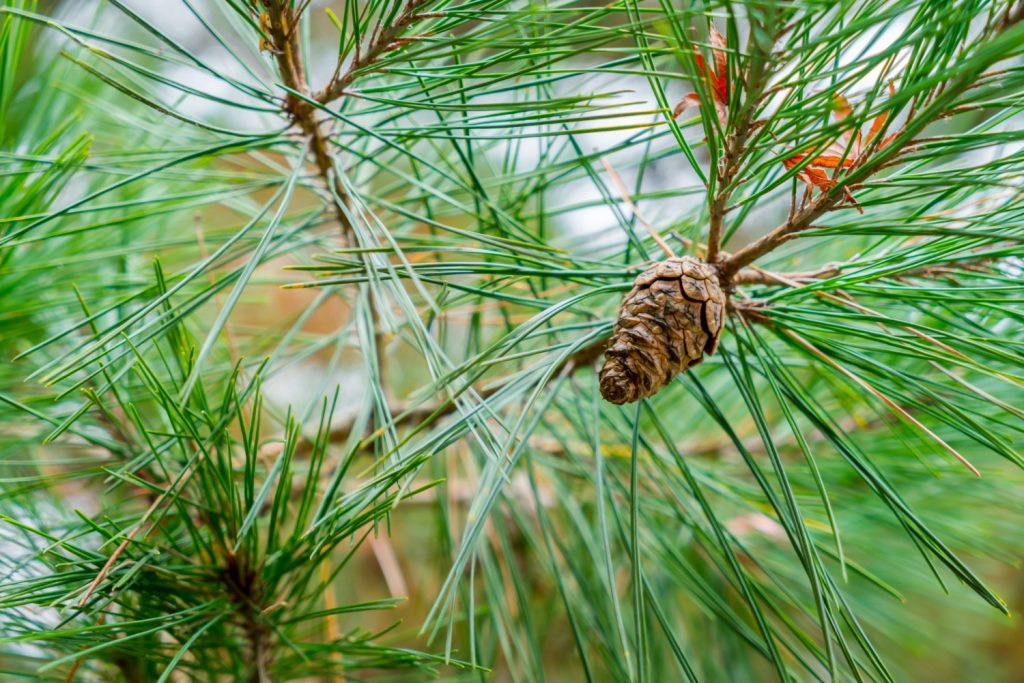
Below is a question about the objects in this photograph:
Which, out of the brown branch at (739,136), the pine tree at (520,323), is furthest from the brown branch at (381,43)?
the brown branch at (739,136)

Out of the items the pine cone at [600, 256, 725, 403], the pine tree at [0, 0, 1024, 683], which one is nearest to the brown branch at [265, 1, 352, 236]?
the pine tree at [0, 0, 1024, 683]

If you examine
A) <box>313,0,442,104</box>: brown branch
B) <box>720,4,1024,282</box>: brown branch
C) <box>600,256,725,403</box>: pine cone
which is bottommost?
<box>600,256,725,403</box>: pine cone

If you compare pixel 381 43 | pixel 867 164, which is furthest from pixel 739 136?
pixel 381 43

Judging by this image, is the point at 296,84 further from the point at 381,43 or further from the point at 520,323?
the point at 520,323

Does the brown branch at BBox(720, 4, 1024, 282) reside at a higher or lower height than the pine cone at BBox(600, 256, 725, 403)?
higher

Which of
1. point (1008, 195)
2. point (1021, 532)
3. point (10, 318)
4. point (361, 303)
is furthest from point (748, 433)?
point (10, 318)

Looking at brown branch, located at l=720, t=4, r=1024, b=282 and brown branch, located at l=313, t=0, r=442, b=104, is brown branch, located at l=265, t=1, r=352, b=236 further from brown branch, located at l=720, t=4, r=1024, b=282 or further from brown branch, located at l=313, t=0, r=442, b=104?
brown branch, located at l=720, t=4, r=1024, b=282

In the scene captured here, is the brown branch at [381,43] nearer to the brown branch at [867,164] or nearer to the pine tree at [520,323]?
the pine tree at [520,323]

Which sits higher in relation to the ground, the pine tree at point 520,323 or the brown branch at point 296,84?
the brown branch at point 296,84
